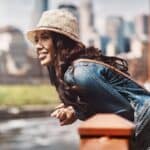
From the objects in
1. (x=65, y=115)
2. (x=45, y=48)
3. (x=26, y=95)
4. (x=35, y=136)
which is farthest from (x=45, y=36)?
(x=26, y=95)

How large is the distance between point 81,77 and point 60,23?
0.11 meters

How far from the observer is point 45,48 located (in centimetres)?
93

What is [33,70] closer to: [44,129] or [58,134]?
[44,129]

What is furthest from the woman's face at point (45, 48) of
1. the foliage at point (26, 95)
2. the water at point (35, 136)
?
the foliage at point (26, 95)

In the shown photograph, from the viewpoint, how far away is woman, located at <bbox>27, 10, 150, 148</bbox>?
865 mm

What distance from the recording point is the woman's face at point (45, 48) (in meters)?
0.92

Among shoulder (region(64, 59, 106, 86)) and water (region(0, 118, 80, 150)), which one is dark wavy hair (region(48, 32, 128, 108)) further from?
water (region(0, 118, 80, 150))

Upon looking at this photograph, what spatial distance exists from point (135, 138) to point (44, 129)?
15.5 metres

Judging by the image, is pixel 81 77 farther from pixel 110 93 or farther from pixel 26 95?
pixel 26 95

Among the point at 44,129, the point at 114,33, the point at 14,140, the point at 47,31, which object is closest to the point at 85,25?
the point at 114,33

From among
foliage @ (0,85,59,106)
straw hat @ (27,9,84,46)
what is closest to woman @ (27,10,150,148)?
straw hat @ (27,9,84,46)

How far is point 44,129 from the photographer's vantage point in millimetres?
16234

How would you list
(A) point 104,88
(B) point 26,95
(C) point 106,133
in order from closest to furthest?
(C) point 106,133 < (A) point 104,88 < (B) point 26,95

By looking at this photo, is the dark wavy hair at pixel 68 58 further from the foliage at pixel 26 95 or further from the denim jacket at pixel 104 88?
the foliage at pixel 26 95
